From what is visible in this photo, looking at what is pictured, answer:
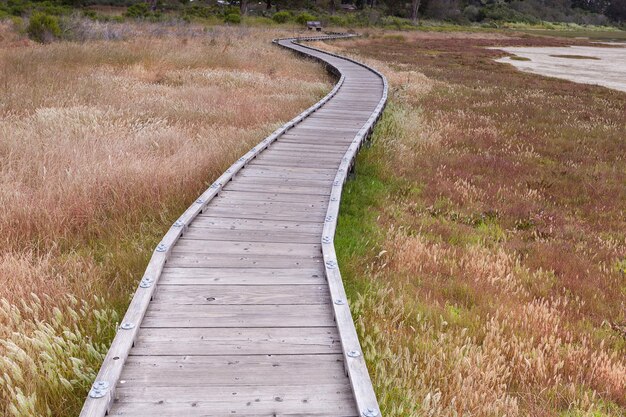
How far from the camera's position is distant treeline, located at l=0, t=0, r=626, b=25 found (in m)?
64.1

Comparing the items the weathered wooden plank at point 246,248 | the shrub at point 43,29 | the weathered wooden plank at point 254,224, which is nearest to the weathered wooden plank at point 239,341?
the weathered wooden plank at point 246,248

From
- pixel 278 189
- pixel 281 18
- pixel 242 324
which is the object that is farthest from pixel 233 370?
pixel 281 18

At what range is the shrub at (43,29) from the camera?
24500 mm

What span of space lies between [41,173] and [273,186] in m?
3.13

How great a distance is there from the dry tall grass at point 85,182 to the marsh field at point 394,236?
0.03 meters

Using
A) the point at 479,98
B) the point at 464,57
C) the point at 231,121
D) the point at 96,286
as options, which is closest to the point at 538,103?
the point at 479,98

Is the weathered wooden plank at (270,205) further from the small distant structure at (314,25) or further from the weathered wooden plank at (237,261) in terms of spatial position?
the small distant structure at (314,25)

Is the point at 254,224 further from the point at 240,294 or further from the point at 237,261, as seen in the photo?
the point at 240,294

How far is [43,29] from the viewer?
24.8 metres

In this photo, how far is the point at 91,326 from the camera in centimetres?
422

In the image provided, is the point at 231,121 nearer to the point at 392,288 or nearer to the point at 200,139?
the point at 200,139

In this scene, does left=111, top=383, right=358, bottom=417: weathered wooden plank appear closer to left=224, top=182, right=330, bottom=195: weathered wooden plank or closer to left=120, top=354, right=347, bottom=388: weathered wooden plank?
left=120, top=354, right=347, bottom=388: weathered wooden plank

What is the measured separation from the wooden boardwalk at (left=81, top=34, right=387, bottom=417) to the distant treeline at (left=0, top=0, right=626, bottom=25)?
4447 cm

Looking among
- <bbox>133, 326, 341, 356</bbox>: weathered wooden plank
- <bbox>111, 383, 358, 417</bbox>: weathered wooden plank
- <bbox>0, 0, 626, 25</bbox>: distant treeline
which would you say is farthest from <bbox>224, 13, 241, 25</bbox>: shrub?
<bbox>111, 383, 358, 417</bbox>: weathered wooden plank
